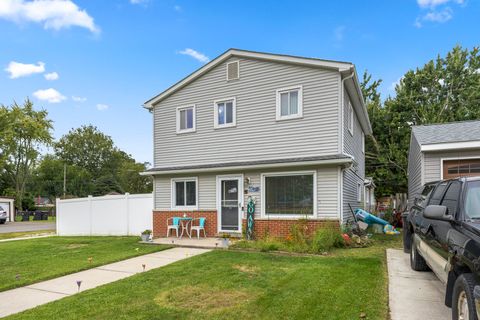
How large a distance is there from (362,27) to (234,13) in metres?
6.76

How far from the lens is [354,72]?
34.3ft

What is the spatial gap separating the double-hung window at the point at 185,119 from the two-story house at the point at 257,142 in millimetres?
40

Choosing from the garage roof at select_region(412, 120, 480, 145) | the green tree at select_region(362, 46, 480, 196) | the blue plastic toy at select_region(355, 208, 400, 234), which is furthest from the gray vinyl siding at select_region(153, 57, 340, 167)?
the green tree at select_region(362, 46, 480, 196)

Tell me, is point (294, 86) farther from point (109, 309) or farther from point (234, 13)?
point (109, 309)

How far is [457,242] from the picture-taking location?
3.34 m

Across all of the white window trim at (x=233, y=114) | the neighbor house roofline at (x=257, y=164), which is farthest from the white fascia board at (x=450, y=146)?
the white window trim at (x=233, y=114)

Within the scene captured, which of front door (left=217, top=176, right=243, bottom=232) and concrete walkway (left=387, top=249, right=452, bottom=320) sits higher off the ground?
front door (left=217, top=176, right=243, bottom=232)

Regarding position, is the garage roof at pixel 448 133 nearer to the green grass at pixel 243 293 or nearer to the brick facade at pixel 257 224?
the brick facade at pixel 257 224

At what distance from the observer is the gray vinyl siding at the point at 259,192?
32.9ft

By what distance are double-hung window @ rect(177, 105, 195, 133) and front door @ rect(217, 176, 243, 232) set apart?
2601mm

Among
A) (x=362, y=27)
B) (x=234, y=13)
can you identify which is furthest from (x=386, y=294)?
(x=362, y=27)

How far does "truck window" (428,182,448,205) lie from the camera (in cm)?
489

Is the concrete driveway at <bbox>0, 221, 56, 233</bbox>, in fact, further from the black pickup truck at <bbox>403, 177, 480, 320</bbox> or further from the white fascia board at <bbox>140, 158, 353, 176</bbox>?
the black pickup truck at <bbox>403, 177, 480, 320</bbox>

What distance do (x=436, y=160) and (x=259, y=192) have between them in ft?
18.2
